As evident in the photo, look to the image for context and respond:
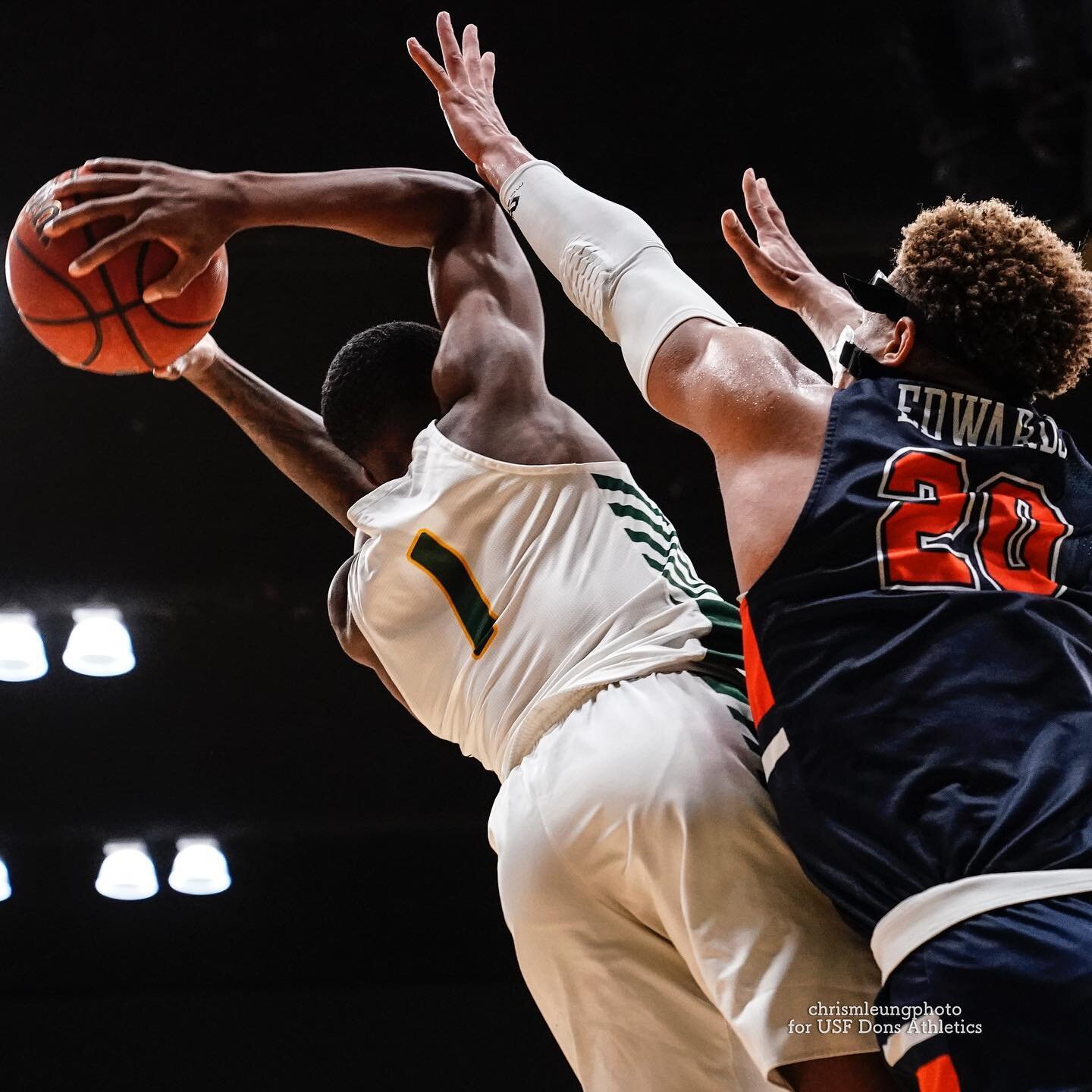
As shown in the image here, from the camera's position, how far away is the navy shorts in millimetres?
1406

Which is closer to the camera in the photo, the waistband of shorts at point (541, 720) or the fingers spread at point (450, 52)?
the waistband of shorts at point (541, 720)

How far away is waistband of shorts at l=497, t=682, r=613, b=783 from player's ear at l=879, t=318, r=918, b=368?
0.60 meters

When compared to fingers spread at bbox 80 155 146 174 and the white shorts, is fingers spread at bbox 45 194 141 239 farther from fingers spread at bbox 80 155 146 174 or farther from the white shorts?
the white shorts

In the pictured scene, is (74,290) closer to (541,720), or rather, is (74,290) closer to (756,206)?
(541,720)

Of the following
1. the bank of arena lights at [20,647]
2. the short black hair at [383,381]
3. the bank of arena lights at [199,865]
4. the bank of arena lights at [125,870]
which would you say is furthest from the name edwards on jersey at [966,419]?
the bank of arena lights at [125,870]

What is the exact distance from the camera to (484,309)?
245 centimetres

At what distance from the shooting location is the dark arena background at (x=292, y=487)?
396 cm

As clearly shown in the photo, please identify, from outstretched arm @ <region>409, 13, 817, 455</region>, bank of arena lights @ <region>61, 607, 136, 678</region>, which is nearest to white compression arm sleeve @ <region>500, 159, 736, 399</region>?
outstretched arm @ <region>409, 13, 817, 455</region>

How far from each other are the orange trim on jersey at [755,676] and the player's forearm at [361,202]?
107cm

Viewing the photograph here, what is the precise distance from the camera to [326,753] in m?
7.34

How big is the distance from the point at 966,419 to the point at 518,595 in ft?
2.44

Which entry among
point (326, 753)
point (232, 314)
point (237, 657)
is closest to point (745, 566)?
point (232, 314)

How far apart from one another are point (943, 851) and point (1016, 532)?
0.41 m

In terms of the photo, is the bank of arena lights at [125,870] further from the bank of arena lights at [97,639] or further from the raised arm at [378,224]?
the raised arm at [378,224]
